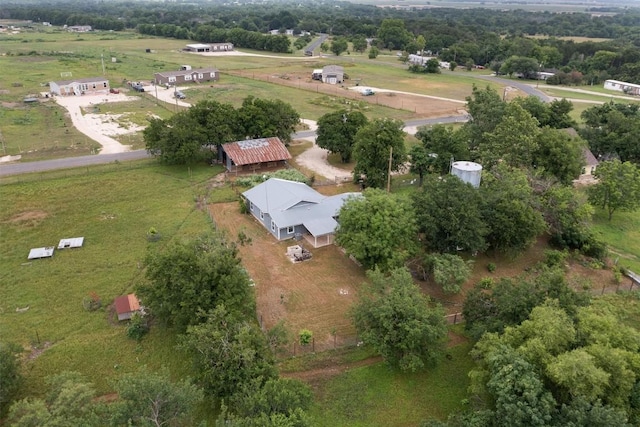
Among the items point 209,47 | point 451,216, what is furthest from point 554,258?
point 209,47

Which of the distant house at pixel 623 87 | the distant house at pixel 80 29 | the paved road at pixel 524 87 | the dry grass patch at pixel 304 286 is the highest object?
the distant house at pixel 80 29

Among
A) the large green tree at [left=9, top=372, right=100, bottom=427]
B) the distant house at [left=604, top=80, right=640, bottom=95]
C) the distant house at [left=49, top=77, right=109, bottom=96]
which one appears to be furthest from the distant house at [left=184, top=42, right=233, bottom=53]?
the large green tree at [left=9, top=372, right=100, bottom=427]

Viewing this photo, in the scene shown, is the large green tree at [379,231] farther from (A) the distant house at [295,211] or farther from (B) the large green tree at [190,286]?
(B) the large green tree at [190,286]

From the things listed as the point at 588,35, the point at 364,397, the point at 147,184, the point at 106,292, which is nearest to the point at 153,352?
the point at 106,292

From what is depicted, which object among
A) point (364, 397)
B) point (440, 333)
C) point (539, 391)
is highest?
point (539, 391)

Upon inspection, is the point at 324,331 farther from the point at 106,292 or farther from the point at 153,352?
the point at 106,292

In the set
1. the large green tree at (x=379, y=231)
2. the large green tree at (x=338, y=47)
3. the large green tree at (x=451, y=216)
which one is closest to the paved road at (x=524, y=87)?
the large green tree at (x=338, y=47)

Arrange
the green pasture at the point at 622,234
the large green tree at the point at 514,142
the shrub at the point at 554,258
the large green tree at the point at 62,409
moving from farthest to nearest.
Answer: the large green tree at the point at 514,142, the green pasture at the point at 622,234, the shrub at the point at 554,258, the large green tree at the point at 62,409
